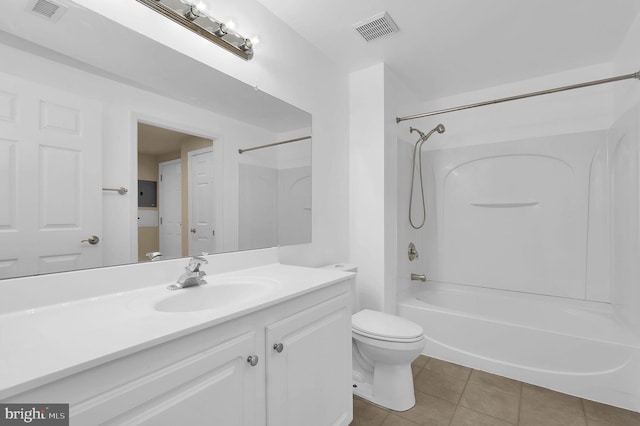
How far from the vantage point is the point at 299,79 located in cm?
201

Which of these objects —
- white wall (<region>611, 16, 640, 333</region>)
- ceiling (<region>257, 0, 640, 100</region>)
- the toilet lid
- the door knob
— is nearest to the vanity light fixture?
ceiling (<region>257, 0, 640, 100</region>)

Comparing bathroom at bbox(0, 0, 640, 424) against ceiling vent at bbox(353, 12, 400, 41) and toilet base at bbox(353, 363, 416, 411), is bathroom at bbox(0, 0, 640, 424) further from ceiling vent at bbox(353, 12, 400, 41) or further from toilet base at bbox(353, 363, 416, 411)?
toilet base at bbox(353, 363, 416, 411)

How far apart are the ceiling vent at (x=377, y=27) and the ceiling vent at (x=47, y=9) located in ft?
4.99

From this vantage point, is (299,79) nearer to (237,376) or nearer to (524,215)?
(237,376)

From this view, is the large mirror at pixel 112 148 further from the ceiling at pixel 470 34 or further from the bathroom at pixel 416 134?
the ceiling at pixel 470 34

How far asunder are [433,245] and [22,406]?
120 inches

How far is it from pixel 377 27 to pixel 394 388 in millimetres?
2224

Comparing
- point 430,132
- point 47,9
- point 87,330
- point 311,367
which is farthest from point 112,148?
point 430,132

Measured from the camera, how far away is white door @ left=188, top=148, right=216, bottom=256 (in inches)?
55.5

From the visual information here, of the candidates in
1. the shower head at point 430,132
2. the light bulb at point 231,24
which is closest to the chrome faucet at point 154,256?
the light bulb at point 231,24

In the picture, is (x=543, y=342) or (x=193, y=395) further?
(x=543, y=342)

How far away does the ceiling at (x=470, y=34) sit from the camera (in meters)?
1.75

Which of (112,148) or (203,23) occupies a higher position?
(203,23)

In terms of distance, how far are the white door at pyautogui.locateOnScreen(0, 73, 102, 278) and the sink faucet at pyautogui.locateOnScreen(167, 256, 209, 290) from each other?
11.0 inches
